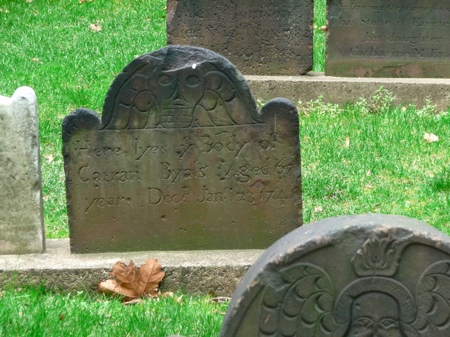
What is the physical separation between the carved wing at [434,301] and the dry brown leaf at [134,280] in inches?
85.2

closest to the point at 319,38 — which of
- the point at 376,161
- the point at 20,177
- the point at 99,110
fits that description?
the point at 99,110

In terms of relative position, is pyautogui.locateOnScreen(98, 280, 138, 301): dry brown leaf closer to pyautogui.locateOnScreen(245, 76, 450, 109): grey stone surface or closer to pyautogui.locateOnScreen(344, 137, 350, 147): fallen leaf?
pyautogui.locateOnScreen(344, 137, 350, 147): fallen leaf

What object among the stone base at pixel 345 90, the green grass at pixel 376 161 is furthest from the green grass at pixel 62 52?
the green grass at pixel 376 161

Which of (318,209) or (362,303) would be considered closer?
(362,303)

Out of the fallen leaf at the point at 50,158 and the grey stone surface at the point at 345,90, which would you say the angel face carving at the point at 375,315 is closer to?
the fallen leaf at the point at 50,158

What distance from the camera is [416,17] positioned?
923 cm

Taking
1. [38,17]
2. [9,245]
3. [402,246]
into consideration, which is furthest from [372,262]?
[38,17]

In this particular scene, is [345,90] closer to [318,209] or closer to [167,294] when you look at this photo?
[318,209]

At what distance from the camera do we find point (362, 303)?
9.60 ft

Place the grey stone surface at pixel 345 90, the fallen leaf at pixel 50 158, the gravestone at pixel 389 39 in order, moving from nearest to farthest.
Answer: the fallen leaf at pixel 50 158, the grey stone surface at pixel 345 90, the gravestone at pixel 389 39

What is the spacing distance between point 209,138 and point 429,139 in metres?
3.06

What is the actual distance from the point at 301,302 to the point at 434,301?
1.32 feet

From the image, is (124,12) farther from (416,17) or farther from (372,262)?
(372,262)

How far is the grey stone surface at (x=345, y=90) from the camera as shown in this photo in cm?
886
